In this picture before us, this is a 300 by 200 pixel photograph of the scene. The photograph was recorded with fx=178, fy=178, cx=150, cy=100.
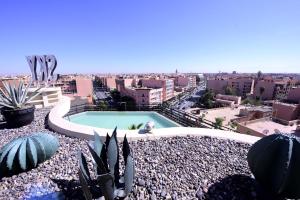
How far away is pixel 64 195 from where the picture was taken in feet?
8.36

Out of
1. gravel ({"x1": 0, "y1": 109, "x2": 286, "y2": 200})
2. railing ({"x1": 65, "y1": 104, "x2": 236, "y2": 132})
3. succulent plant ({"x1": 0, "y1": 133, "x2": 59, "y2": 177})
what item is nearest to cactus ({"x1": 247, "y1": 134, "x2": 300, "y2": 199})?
gravel ({"x1": 0, "y1": 109, "x2": 286, "y2": 200})

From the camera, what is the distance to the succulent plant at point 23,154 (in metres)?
3.02

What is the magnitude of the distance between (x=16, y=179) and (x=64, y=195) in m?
1.08

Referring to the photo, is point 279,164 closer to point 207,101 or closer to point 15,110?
point 15,110

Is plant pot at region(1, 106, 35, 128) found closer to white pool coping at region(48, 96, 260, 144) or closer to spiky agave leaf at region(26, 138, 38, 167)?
white pool coping at region(48, 96, 260, 144)

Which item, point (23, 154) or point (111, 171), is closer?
point (111, 171)

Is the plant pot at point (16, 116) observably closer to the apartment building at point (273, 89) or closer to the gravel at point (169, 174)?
the gravel at point (169, 174)

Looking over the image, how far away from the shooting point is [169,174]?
3027 mm

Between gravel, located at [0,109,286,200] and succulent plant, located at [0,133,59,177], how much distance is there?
135 millimetres

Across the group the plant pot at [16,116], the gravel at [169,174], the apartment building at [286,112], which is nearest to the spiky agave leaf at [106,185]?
the gravel at [169,174]

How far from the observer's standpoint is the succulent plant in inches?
119

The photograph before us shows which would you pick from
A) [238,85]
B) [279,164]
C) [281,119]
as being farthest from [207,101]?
[279,164]

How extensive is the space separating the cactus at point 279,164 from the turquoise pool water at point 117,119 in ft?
14.0

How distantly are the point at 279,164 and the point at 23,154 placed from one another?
3.96 meters
